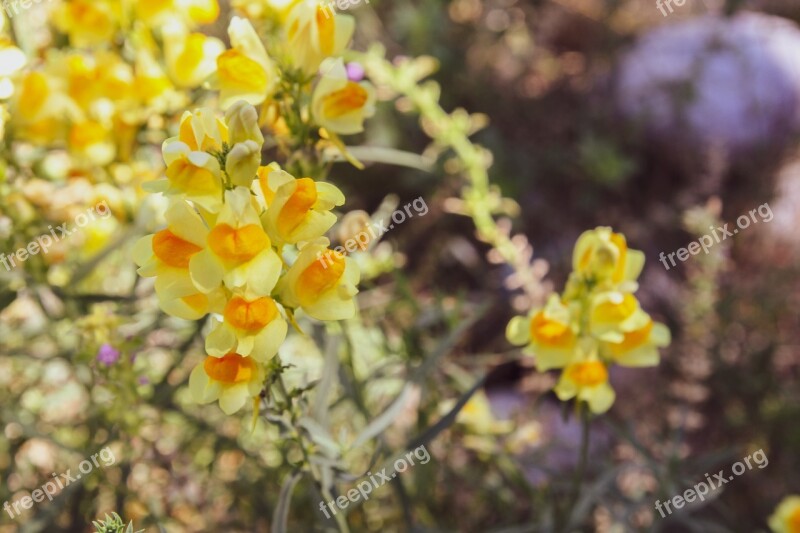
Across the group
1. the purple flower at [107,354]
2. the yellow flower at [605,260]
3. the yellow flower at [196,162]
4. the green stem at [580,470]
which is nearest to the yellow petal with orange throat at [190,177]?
the yellow flower at [196,162]

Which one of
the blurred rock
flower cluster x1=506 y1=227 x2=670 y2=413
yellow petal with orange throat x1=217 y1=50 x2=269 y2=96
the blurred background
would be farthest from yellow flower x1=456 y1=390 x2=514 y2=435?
the blurred rock

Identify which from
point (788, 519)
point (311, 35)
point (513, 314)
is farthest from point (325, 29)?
point (513, 314)

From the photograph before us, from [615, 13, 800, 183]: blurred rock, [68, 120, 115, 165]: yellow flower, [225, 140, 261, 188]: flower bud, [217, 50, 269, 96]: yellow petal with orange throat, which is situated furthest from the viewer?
[615, 13, 800, 183]: blurred rock

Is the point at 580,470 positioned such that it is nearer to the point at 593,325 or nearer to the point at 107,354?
the point at 593,325

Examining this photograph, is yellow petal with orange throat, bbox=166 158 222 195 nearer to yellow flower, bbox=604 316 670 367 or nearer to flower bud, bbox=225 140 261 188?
flower bud, bbox=225 140 261 188

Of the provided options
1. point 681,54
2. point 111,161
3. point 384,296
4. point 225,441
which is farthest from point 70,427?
point 681,54

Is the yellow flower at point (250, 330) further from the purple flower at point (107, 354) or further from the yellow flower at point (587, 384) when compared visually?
the yellow flower at point (587, 384)
